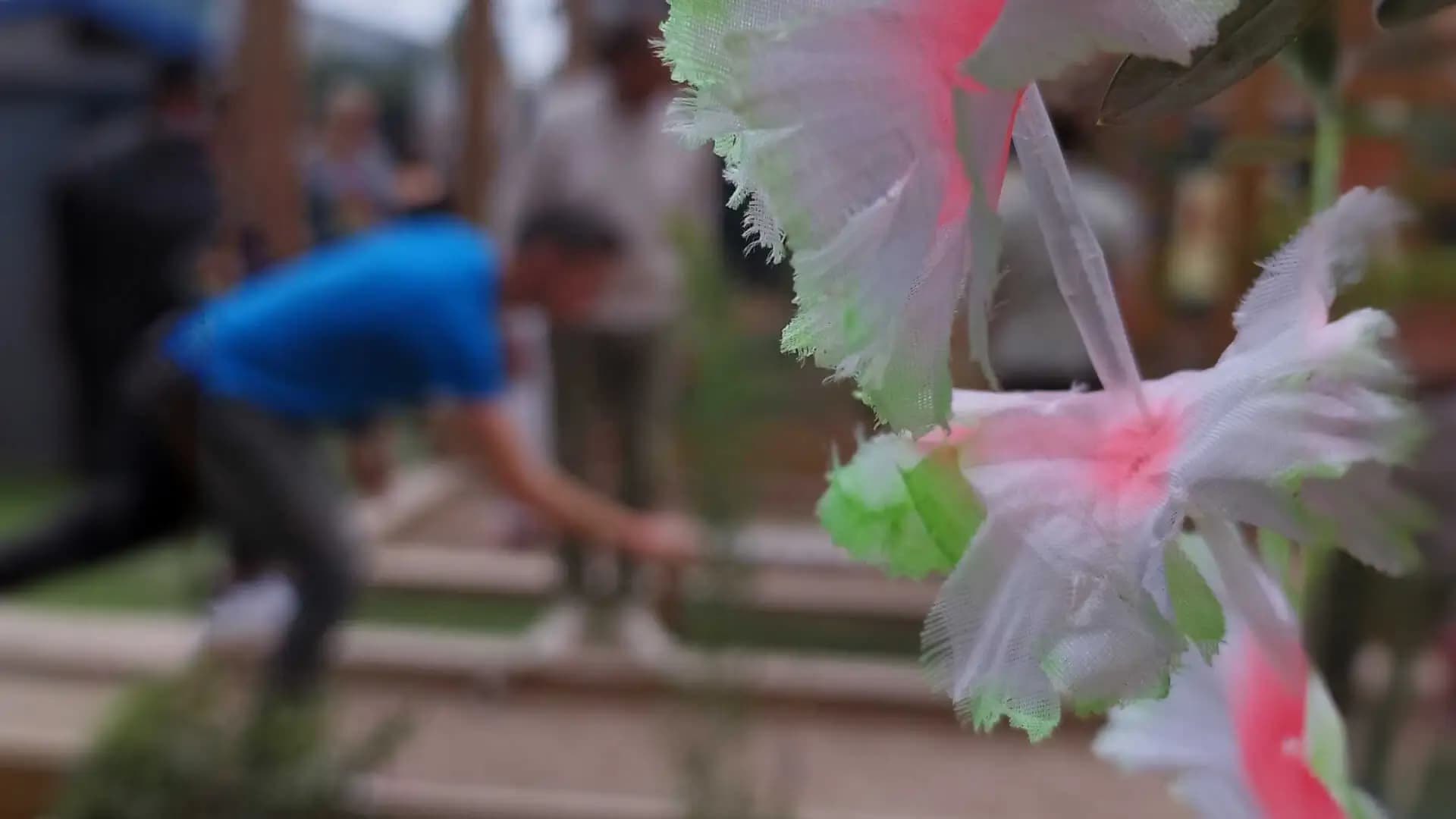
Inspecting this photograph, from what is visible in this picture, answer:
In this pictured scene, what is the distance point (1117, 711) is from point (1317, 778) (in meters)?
0.04

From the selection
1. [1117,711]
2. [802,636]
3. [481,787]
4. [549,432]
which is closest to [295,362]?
[481,787]

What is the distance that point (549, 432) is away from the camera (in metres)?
2.06

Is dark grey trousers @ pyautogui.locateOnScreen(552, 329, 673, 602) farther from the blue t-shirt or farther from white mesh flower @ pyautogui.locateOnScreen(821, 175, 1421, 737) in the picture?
white mesh flower @ pyautogui.locateOnScreen(821, 175, 1421, 737)

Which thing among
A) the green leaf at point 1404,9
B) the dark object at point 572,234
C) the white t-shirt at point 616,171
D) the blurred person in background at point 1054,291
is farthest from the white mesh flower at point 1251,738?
the white t-shirt at point 616,171

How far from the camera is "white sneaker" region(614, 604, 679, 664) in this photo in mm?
1778

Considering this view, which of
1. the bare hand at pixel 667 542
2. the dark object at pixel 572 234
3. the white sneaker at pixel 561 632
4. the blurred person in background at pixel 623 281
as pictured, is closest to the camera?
the bare hand at pixel 667 542

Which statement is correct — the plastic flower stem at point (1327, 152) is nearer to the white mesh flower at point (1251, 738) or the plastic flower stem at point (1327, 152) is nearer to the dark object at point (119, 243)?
the white mesh flower at point (1251, 738)

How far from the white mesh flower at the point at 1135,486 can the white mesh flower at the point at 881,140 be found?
25 millimetres

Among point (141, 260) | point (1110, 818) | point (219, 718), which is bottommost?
point (1110, 818)

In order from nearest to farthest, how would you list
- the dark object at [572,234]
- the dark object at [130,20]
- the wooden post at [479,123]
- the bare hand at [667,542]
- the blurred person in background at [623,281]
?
the bare hand at [667,542]
the dark object at [572,234]
the blurred person in background at [623,281]
the wooden post at [479,123]
the dark object at [130,20]

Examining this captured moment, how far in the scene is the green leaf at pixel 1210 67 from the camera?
7.9 inches

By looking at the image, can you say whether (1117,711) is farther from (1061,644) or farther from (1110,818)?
(1110,818)

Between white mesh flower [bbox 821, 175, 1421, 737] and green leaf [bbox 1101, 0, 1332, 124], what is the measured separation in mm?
22

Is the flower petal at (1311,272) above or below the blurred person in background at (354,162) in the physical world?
below
